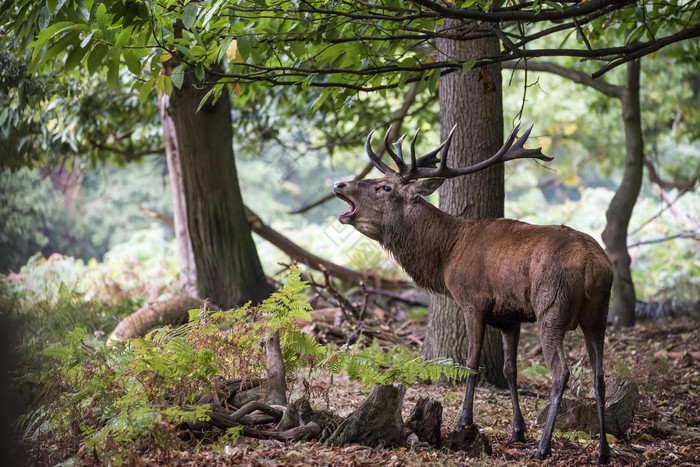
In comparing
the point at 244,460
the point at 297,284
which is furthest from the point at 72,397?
the point at 297,284

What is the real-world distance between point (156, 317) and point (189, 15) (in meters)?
5.03

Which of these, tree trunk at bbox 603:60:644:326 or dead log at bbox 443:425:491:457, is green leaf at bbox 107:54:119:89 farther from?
tree trunk at bbox 603:60:644:326

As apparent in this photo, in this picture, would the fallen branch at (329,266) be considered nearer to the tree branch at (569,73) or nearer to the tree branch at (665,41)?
the tree branch at (569,73)

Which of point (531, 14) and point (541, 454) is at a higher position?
point (531, 14)

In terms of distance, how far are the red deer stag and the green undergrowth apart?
2.08 feet

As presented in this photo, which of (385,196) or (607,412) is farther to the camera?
(385,196)

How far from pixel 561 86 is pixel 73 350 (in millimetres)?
18667

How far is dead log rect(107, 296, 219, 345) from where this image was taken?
8203 millimetres

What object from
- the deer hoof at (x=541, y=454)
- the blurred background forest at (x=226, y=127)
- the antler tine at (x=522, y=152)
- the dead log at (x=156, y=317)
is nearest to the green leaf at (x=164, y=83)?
the blurred background forest at (x=226, y=127)

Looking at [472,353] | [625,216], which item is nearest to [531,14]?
[472,353]

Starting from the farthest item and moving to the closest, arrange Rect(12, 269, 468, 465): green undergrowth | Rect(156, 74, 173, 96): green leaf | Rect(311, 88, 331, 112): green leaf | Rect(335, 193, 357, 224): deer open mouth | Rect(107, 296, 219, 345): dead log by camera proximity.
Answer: Rect(107, 296, 219, 345): dead log
Rect(335, 193, 357, 224): deer open mouth
Rect(311, 88, 331, 112): green leaf
Rect(156, 74, 173, 96): green leaf
Rect(12, 269, 468, 465): green undergrowth

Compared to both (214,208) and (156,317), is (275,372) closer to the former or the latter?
(156,317)

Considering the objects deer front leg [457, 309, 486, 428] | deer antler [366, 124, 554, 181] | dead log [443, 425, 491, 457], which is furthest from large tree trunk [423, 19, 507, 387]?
dead log [443, 425, 491, 457]

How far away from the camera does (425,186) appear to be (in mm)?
5961
